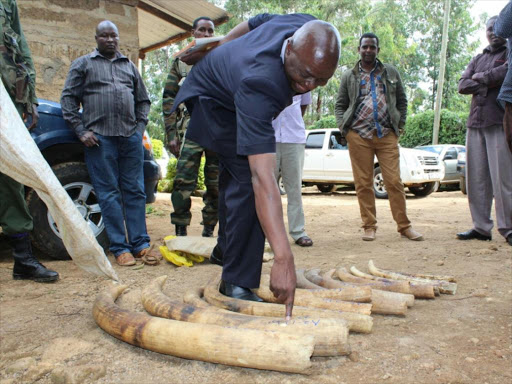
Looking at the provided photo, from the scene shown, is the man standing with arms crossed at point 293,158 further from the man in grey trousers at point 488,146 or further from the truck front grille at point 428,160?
the truck front grille at point 428,160

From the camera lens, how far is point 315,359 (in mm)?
1976

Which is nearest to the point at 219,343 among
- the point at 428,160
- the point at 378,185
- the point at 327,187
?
the point at 378,185

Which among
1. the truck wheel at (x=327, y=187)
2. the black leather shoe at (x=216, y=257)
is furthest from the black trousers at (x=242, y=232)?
the truck wheel at (x=327, y=187)

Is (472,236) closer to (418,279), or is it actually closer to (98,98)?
(418,279)

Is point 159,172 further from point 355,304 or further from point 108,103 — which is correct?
point 355,304

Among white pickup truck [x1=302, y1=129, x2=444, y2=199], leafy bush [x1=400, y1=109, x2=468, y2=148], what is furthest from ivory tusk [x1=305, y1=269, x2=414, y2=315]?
leafy bush [x1=400, y1=109, x2=468, y2=148]

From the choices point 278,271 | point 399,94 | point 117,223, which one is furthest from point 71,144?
point 399,94

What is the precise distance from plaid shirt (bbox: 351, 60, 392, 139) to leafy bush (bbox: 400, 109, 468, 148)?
15.2 m

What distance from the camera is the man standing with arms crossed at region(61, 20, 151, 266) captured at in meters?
3.81

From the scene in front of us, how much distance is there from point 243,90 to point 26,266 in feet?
7.45

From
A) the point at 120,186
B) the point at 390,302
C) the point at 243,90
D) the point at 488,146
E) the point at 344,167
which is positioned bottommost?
the point at 390,302

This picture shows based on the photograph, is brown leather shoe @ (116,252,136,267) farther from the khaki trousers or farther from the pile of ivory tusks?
the khaki trousers

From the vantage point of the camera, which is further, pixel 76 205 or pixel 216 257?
pixel 76 205

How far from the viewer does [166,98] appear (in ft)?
14.5
